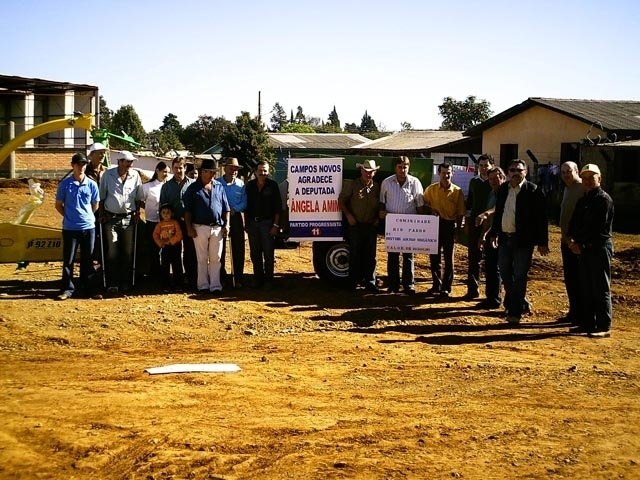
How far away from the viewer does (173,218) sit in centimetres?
1157

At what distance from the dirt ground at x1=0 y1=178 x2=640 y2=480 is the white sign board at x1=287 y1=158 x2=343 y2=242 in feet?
3.94

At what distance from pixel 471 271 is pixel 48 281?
6.60 metres

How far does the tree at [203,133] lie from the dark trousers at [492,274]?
197ft

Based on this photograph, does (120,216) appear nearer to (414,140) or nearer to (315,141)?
(414,140)

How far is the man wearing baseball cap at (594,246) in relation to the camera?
9141 millimetres

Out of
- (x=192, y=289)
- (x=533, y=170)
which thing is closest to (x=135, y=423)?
(x=192, y=289)

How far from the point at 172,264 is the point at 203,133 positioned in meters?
61.2

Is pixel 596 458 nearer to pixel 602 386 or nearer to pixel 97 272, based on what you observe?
pixel 602 386


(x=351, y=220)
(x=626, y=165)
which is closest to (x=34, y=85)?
(x=626, y=165)

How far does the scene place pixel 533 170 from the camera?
1229 inches

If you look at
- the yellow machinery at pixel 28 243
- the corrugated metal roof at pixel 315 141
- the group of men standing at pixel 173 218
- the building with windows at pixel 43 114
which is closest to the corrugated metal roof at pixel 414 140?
the corrugated metal roof at pixel 315 141

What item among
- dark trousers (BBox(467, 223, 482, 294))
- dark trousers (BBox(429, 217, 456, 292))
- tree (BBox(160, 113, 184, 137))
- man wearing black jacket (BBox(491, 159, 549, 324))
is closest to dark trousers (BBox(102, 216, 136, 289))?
dark trousers (BBox(429, 217, 456, 292))

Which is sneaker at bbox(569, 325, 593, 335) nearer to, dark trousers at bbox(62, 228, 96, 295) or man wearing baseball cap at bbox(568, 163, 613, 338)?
man wearing baseball cap at bbox(568, 163, 613, 338)

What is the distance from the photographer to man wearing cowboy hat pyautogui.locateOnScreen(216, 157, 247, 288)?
11.9m
